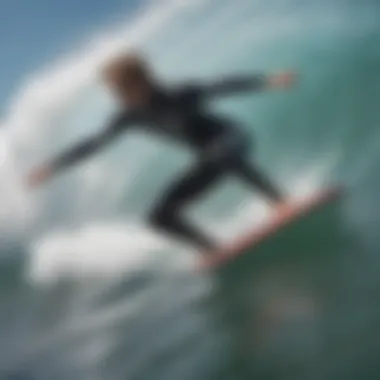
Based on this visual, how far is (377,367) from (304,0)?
60 cm

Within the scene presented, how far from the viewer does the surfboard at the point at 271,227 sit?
4.58ft

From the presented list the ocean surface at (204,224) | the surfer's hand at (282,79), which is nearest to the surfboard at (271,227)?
the ocean surface at (204,224)

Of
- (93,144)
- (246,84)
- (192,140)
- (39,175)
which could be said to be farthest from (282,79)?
(39,175)

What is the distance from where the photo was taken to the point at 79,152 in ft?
4.75

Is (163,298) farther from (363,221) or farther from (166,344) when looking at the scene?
(363,221)

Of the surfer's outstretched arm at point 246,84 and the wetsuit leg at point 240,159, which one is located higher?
the surfer's outstretched arm at point 246,84

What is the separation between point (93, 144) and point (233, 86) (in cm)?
25

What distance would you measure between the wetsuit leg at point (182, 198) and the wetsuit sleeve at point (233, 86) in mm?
121

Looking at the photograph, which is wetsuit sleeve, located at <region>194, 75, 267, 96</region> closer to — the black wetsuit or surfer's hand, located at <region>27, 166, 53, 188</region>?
the black wetsuit

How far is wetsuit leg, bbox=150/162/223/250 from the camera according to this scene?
142 centimetres

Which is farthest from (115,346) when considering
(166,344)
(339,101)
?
(339,101)

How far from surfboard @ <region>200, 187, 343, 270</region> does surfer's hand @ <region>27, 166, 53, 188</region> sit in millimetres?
299

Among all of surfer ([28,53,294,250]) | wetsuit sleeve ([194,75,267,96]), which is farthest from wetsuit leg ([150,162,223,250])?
wetsuit sleeve ([194,75,267,96])

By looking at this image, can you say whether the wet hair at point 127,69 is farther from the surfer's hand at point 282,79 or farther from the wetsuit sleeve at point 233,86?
the surfer's hand at point 282,79
